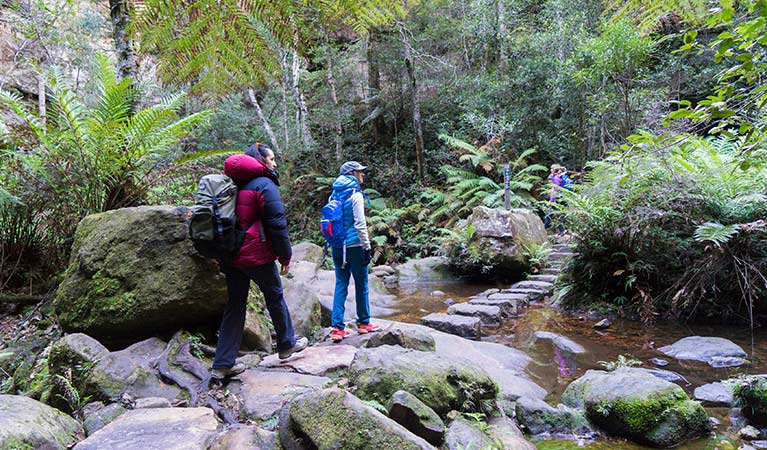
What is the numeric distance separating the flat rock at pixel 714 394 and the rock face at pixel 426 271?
6.58m

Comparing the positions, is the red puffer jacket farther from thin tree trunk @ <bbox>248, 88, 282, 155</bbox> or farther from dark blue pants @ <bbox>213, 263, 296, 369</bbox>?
thin tree trunk @ <bbox>248, 88, 282, 155</bbox>

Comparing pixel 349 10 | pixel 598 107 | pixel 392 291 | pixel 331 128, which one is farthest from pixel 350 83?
pixel 349 10

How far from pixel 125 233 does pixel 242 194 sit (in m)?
1.24

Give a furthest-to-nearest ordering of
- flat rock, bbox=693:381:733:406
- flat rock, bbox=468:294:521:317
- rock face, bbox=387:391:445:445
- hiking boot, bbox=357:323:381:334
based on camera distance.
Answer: flat rock, bbox=468:294:521:317, hiking boot, bbox=357:323:381:334, flat rock, bbox=693:381:733:406, rock face, bbox=387:391:445:445

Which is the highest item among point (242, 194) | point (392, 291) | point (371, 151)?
point (371, 151)

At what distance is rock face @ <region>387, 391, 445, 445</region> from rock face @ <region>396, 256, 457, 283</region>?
7979 mm

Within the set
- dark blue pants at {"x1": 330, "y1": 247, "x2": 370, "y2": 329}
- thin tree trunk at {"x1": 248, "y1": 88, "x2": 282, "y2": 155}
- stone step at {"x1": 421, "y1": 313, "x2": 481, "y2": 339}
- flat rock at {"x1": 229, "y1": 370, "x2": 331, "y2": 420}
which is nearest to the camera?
flat rock at {"x1": 229, "y1": 370, "x2": 331, "y2": 420}

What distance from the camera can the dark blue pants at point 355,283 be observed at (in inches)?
205

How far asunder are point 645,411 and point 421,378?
5.81ft

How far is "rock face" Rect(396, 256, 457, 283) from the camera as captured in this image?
10875 millimetres

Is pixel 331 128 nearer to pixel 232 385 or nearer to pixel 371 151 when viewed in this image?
pixel 371 151

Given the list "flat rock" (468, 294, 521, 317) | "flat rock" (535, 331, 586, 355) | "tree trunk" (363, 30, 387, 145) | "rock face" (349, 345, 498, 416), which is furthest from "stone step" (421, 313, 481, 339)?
"tree trunk" (363, 30, 387, 145)

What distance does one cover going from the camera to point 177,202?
573 centimetres

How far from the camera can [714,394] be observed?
163 inches
